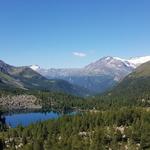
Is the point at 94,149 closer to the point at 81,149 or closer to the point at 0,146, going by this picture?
the point at 81,149

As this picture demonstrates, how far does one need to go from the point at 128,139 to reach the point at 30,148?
54.3 meters

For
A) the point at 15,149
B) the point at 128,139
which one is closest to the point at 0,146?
the point at 15,149

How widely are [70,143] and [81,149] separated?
7833 mm

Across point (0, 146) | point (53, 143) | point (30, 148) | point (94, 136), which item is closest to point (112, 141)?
point (94, 136)

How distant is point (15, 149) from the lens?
598 feet

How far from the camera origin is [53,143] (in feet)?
604

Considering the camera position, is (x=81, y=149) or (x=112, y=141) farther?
(x=112, y=141)

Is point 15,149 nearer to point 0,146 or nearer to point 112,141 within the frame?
point 0,146

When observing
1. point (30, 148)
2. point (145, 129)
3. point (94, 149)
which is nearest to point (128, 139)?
point (145, 129)

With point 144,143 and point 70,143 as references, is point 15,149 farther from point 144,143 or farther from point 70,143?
point 144,143

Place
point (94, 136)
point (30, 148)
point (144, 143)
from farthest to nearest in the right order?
point (94, 136), point (144, 143), point (30, 148)

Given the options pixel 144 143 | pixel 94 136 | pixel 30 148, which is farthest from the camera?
pixel 94 136

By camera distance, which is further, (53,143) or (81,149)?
(53,143)

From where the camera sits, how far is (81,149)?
16800cm
